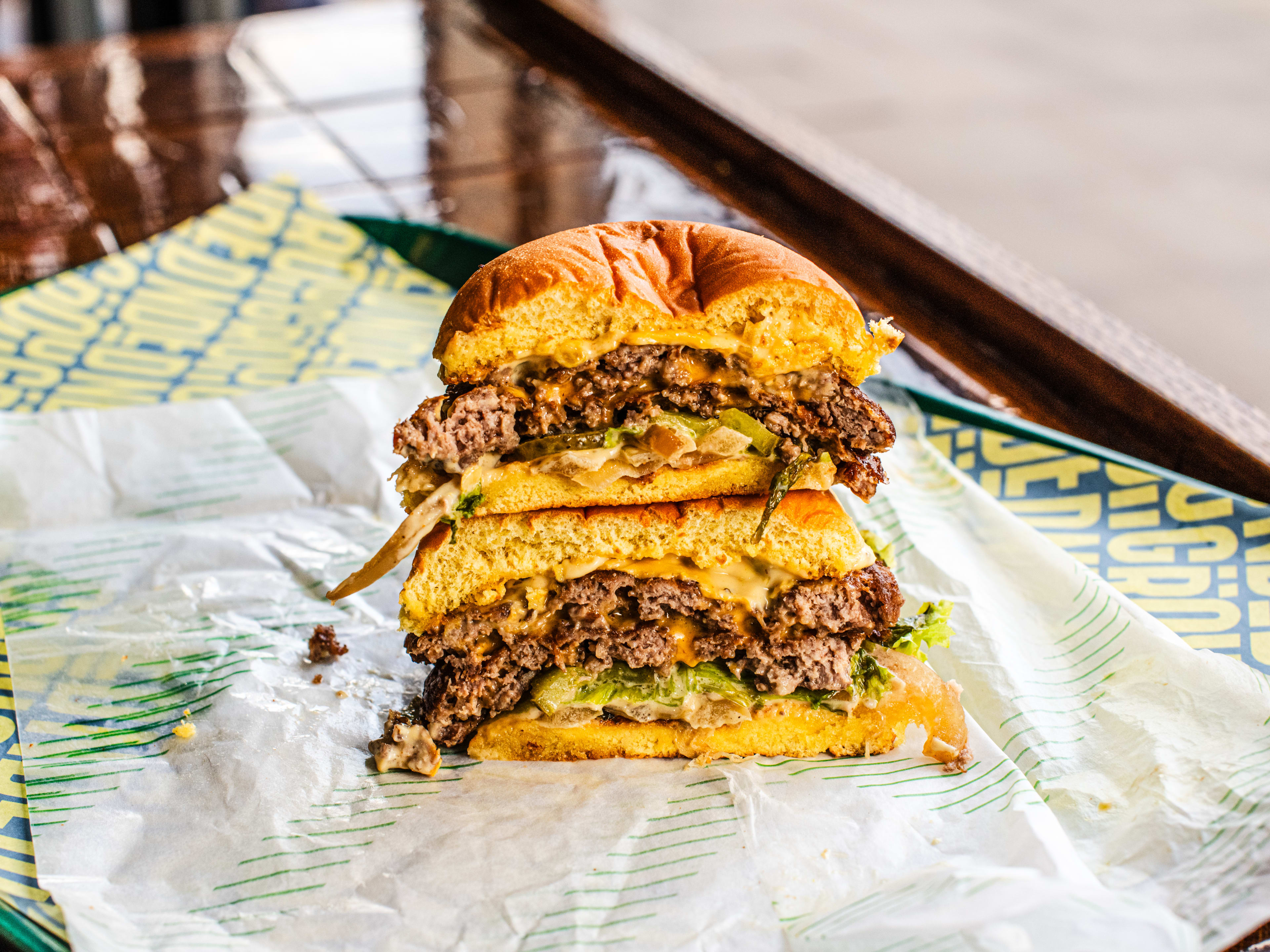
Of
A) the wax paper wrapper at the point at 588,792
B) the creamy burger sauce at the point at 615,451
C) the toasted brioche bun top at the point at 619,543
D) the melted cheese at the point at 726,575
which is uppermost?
the creamy burger sauce at the point at 615,451

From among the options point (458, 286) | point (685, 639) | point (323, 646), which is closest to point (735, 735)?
point (685, 639)

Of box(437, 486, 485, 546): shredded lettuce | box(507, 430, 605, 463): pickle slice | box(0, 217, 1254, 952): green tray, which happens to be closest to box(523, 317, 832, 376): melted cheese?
box(507, 430, 605, 463): pickle slice

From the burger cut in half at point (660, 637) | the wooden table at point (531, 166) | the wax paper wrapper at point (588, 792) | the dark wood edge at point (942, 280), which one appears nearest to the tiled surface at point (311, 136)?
the wooden table at point (531, 166)

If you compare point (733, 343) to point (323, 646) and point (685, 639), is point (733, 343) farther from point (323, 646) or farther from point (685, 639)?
point (323, 646)

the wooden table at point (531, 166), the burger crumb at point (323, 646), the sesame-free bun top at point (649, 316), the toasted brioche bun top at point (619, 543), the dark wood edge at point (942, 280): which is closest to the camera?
the sesame-free bun top at point (649, 316)

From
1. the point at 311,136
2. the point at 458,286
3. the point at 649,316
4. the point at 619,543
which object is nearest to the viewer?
the point at 649,316

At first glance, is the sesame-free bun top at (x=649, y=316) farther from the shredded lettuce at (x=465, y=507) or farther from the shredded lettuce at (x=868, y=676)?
the shredded lettuce at (x=868, y=676)
